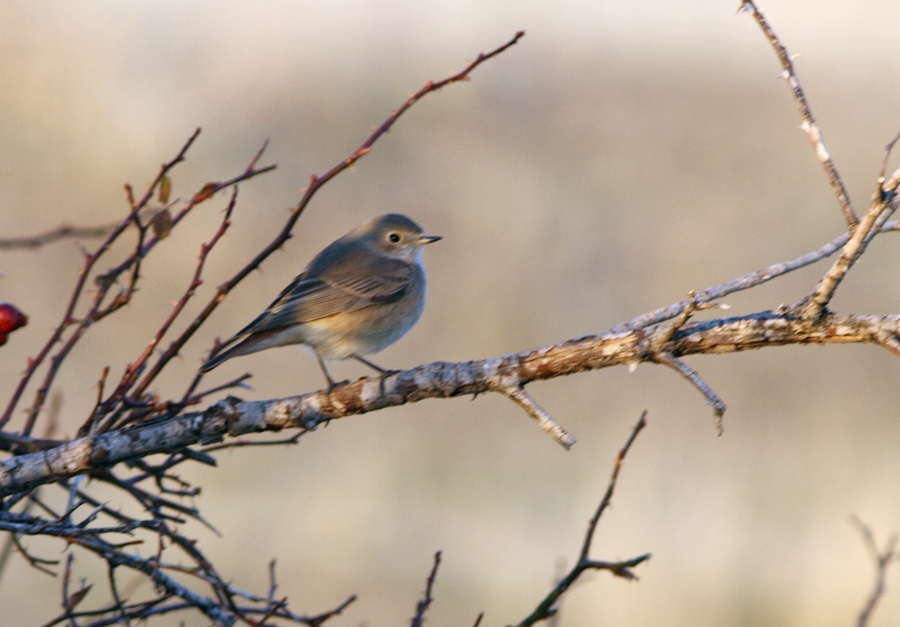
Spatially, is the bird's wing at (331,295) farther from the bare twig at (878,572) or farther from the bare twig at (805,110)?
the bare twig at (805,110)

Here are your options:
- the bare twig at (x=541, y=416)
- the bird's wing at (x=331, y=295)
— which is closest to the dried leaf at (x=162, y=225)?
the bare twig at (x=541, y=416)

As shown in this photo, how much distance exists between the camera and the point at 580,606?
8398 mm

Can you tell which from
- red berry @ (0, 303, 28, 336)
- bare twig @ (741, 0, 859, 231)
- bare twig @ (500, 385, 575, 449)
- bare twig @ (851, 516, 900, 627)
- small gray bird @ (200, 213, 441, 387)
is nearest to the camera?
bare twig @ (741, 0, 859, 231)

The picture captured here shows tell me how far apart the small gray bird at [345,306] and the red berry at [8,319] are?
1.79 m

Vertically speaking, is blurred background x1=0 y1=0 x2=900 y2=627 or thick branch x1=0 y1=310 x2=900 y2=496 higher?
blurred background x1=0 y1=0 x2=900 y2=627

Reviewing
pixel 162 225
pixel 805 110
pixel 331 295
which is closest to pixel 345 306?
pixel 331 295

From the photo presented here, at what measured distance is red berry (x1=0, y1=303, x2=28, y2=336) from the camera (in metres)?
2.92

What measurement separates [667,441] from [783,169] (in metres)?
4.19

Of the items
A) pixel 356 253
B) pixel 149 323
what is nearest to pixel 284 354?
pixel 149 323

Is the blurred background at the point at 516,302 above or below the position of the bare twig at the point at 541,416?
above

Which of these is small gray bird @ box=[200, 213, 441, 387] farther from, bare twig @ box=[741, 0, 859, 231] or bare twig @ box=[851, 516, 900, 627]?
bare twig @ box=[741, 0, 859, 231]

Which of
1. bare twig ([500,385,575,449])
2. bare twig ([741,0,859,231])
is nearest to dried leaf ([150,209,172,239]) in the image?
bare twig ([500,385,575,449])

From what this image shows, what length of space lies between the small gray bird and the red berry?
70.4 inches

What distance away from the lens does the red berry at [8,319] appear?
2.92 m
